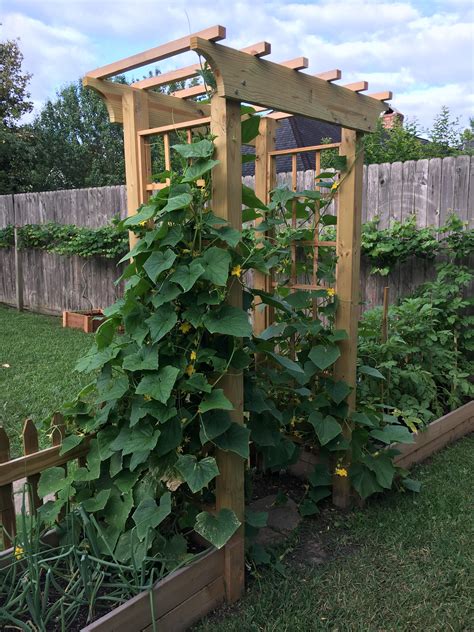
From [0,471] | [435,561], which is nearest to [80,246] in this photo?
[0,471]

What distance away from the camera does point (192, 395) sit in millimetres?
2162

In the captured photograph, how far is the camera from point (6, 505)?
7.04 feet

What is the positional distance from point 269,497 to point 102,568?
3.69 ft

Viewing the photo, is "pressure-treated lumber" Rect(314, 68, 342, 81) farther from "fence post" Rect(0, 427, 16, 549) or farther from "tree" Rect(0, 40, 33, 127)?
"tree" Rect(0, 40, 33, 127)

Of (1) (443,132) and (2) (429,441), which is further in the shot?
(1) (443,132)

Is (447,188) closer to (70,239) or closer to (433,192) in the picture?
(433,192)

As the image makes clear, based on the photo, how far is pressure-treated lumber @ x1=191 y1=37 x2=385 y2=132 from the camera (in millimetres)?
1975

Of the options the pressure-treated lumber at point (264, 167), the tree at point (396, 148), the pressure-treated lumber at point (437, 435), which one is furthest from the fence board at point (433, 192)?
the tree at point (396, 148)

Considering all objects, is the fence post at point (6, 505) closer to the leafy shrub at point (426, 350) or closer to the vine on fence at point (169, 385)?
the vine on fence at point (169, 385)

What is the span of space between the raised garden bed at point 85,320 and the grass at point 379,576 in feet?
16.2

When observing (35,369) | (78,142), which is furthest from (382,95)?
(78,142)

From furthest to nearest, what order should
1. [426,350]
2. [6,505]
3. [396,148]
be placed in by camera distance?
1. [396,148]
2. [426,350]
3. [6,505]

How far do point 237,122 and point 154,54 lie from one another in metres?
0.48

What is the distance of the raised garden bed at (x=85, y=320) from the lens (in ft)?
23.3
